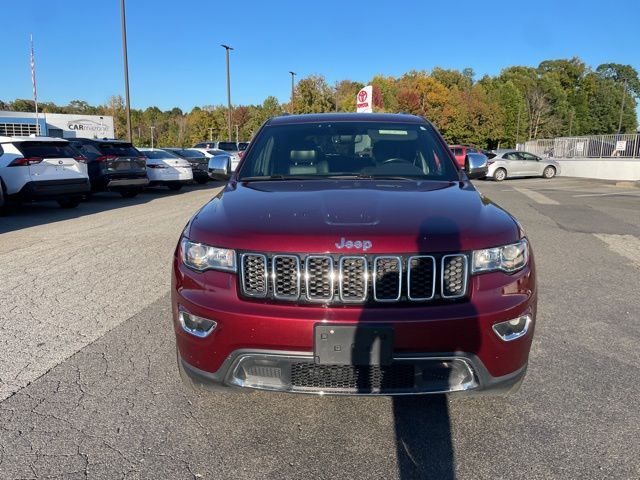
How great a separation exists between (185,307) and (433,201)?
1.49 metres

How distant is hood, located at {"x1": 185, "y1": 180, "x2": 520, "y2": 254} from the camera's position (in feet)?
8.15

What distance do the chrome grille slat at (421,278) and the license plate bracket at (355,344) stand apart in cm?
23

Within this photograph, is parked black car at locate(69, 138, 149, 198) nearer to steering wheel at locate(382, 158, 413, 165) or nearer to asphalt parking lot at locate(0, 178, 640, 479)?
asphalt parking lot at locate(0, 178, 640, 479)

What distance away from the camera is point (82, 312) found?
4738mm

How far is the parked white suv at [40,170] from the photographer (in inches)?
445

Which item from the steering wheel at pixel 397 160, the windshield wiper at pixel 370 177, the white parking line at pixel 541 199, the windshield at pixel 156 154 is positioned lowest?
the white parking line at pixel 541 199

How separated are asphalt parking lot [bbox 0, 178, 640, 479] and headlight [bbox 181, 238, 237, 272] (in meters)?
0.90

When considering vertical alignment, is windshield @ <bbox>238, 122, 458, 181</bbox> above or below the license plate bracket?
above

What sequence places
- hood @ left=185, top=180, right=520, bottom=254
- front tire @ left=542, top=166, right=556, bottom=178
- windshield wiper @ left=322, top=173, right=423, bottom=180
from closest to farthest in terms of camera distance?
hood @ left=185, top=180, right=520, bottom=254, windshield wiper @ left=322, top=173, right=423, bottom=180, front tire @ left=542, top=166, right=556, bottom=178

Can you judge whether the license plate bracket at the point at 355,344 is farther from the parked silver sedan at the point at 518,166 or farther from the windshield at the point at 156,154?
the parked silver sedan at the point at 518,166

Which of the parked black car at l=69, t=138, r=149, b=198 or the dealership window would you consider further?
the dealership window

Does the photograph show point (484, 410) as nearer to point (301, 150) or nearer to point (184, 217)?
point (301, 150)

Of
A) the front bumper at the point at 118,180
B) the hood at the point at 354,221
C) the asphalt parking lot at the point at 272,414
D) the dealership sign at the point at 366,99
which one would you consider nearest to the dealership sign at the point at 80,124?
the dealership sign at the point at 366,99

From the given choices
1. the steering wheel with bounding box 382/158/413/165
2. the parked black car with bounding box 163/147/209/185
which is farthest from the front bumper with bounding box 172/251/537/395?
the parked black car with bounding box 163/147/209/185
